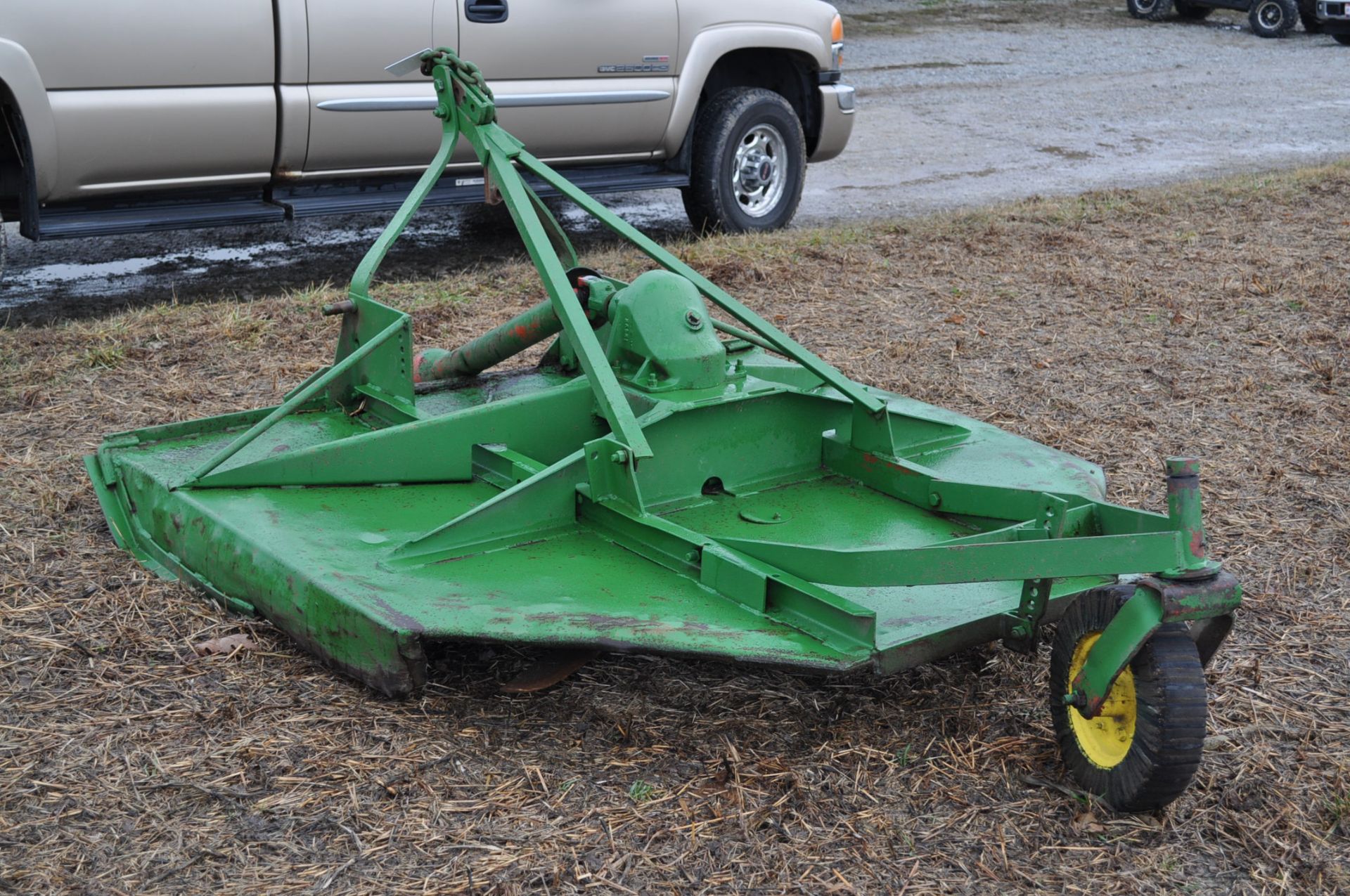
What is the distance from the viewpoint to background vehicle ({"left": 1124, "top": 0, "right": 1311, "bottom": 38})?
20.0m

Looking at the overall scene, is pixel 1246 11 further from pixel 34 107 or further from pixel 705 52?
pixel 34 107

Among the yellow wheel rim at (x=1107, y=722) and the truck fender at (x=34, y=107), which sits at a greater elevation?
the truck fender at (x=34, y=107)

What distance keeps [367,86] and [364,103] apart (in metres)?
0.08

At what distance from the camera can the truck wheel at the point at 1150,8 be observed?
838 inches

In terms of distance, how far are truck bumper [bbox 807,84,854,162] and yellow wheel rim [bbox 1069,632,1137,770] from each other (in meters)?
5.86

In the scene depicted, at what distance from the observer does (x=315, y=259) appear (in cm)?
776

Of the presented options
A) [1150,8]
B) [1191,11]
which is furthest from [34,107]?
[1191,11]

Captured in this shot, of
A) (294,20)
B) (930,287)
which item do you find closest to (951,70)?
(930,287)

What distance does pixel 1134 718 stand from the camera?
9.16 feet

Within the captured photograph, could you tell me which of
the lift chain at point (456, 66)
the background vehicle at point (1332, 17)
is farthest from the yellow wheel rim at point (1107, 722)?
the background vehicle at point (1332, 17)

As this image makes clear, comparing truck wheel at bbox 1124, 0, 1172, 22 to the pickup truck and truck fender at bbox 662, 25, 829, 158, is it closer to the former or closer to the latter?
the pickup truck

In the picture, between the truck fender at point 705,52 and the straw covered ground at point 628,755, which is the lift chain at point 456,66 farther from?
the truck fender at point 705,52

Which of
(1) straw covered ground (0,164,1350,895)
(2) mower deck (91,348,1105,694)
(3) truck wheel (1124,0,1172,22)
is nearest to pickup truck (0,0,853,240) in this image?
(1) straw covered ground (0,164,1350,895)

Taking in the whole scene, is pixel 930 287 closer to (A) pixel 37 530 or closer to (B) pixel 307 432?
(B) pixel 307 432
